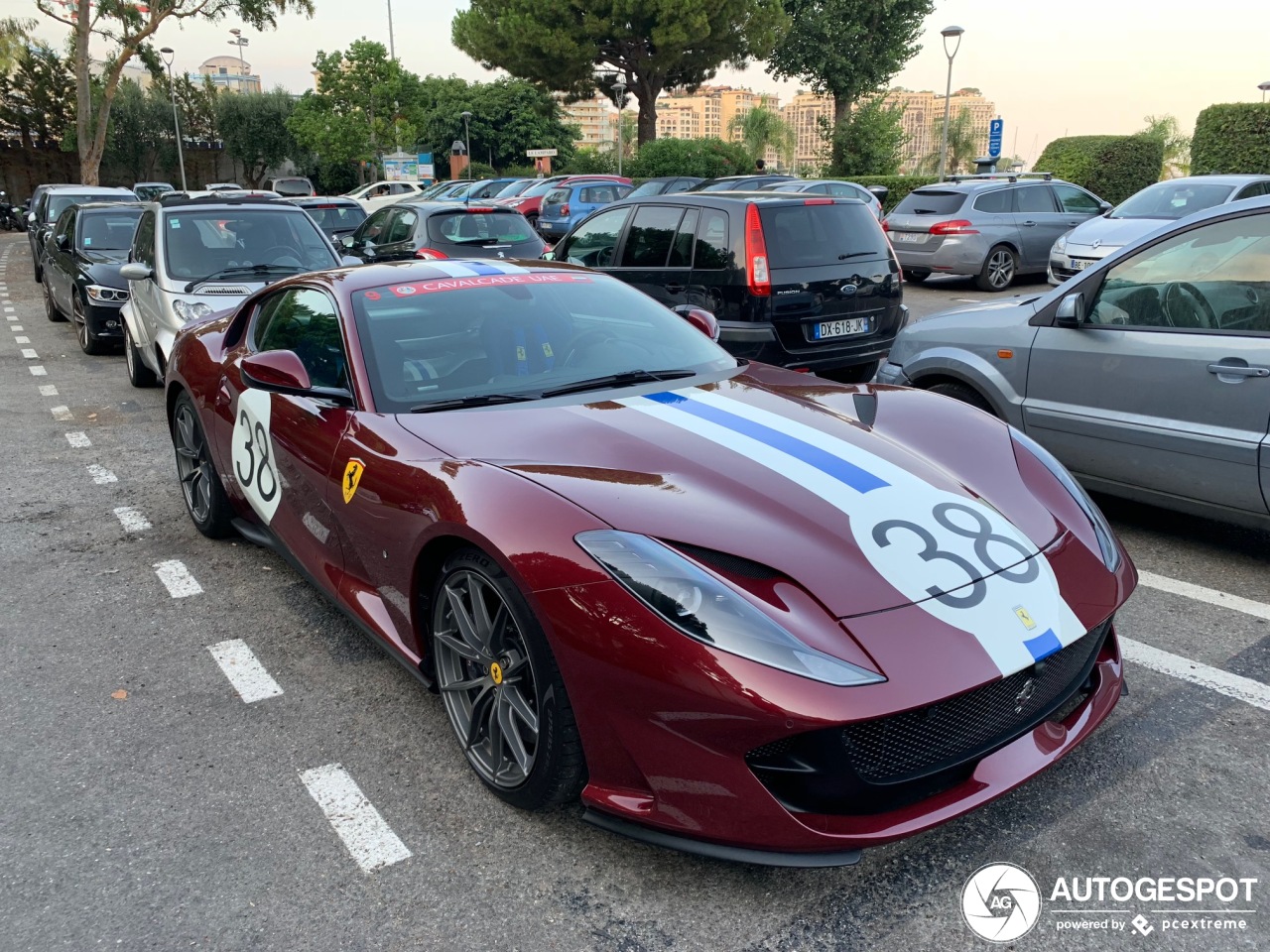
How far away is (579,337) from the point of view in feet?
11.7

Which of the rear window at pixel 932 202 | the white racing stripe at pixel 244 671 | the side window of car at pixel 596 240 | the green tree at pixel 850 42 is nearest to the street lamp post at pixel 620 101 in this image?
the green tree at pixel 850 42

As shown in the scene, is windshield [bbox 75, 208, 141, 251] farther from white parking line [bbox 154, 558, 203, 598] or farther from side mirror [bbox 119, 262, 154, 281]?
white parking line [bbox 154, 558, 203, 598]

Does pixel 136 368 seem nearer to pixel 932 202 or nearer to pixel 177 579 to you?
pixel 177 579

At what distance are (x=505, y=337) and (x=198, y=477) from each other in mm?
2179

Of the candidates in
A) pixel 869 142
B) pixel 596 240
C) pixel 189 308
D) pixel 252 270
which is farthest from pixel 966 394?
pixel 869 142

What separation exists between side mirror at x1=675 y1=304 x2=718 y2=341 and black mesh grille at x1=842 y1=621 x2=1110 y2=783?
7.08ft

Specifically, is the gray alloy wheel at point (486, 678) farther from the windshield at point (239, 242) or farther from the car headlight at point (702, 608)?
the windshield at point (239, 242)

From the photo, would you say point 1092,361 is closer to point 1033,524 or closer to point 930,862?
point 1033,524

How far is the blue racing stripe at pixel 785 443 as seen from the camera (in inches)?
105

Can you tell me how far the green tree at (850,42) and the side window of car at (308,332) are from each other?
39.6 m

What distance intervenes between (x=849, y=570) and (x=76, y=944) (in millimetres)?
1934

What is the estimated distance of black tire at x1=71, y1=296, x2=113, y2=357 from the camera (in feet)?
33.9

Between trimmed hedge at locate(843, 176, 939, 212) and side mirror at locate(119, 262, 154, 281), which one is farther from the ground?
trimmed hedge at locate(843, 176, 939, 212)

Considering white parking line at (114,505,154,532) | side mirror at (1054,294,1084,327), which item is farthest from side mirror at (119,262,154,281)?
side mirror at (1054,294,1084,327)
